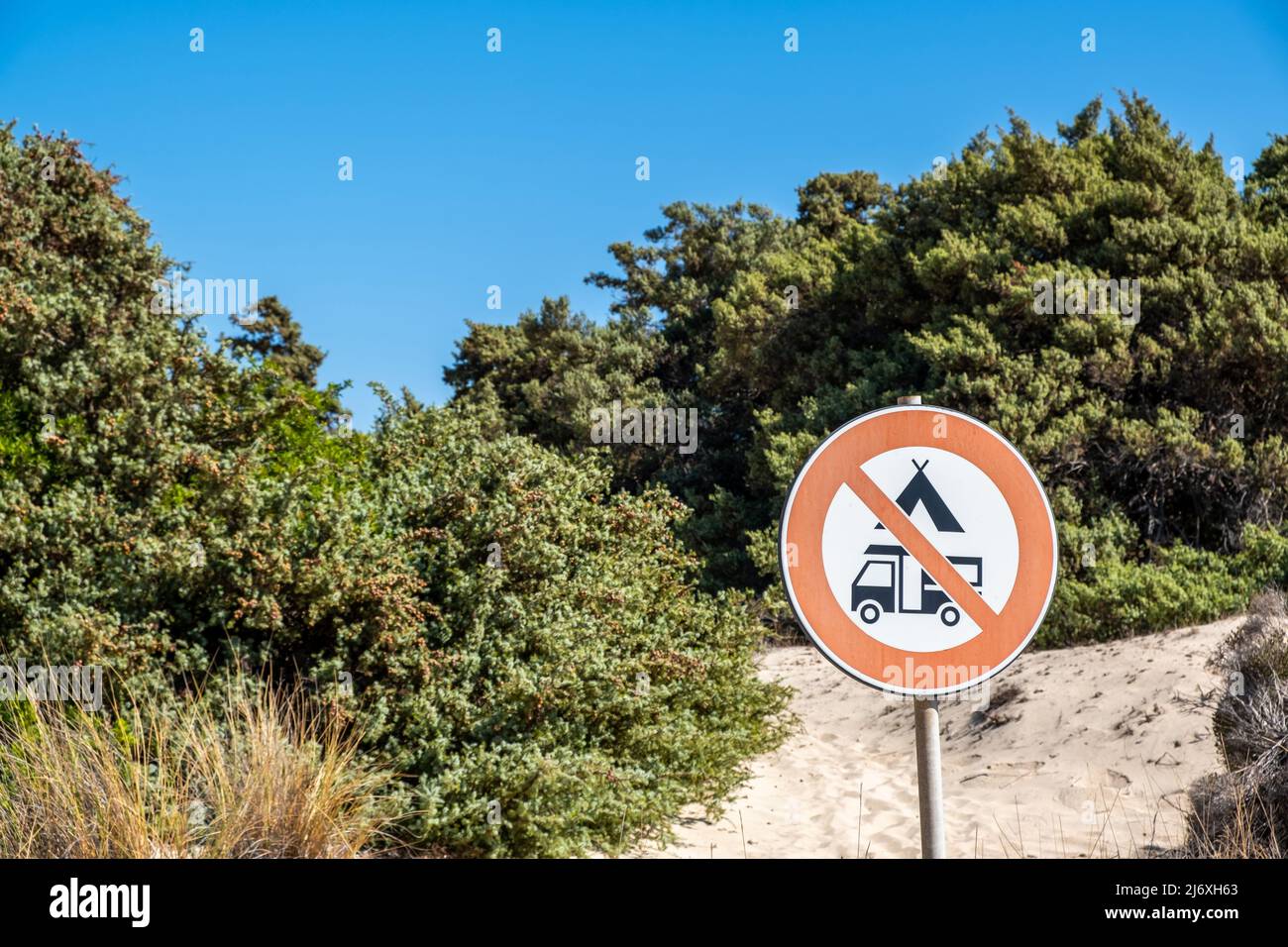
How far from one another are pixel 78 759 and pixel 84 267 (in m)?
11.8

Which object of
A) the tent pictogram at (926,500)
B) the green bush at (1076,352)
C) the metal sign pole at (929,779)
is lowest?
the metal sign pole at (929,779)

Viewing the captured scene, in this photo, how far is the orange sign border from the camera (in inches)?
89.8

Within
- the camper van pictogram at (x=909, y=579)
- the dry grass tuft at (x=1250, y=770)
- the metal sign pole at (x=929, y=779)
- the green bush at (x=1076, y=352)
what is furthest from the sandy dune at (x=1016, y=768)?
the camper van pictogram at (x=909, y=579)

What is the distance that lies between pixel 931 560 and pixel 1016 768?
7529mm

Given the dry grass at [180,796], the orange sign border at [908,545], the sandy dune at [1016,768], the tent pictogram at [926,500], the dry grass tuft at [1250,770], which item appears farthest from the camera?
the sandy dune at [1016,768]

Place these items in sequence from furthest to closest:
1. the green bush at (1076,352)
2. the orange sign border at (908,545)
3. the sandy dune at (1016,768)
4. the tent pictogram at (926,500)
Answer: the green bush at (1076,352) → the sandy dune at (1016,768) → the tent pictogram at (926,500) → the orange sign border at (908,545)

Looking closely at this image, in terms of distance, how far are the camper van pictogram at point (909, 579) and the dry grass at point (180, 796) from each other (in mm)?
3157

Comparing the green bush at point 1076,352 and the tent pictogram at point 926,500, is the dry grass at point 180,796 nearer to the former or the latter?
the tent pictogram at point 926,500

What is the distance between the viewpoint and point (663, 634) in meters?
8.23

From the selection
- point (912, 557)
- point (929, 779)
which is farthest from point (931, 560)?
point (929, 779)

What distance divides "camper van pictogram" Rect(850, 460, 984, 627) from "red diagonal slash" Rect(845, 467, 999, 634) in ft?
0.04

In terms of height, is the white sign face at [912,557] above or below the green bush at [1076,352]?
below

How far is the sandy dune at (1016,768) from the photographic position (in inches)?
263
